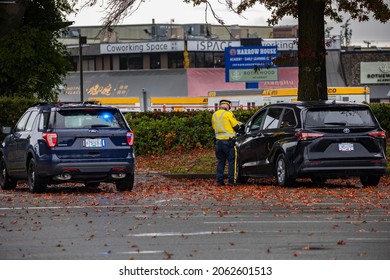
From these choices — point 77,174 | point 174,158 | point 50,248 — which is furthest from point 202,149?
point 50,248

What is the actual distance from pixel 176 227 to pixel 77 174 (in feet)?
22.8

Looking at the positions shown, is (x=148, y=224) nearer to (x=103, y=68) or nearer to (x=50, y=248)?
(x=50, y=248)

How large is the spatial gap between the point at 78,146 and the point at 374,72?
83783mm

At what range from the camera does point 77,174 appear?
71.0ft

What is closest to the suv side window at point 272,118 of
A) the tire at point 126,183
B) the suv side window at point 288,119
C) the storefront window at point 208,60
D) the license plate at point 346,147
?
the suv side window at point 288,119

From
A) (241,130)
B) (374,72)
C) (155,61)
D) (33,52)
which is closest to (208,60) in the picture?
(155,61)

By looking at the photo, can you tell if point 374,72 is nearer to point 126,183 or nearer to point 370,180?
point 370,180

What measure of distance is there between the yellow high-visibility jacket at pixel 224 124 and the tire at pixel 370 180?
2785 mm

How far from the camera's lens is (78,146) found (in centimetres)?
2172

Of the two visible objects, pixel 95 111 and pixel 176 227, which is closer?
pixel 176 227

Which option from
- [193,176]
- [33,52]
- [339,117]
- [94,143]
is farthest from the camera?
[33,52]

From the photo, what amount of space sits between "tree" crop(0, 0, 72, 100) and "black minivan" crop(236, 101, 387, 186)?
1194 inches

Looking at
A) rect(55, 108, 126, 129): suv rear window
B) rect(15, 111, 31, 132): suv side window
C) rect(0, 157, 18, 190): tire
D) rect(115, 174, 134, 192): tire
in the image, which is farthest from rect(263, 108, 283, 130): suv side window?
rect(0, 157, 18, 190): tire

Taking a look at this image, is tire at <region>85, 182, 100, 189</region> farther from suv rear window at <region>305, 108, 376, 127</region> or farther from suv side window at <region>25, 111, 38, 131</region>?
suv rear window at <region>305, 108, 376, 127</region>
